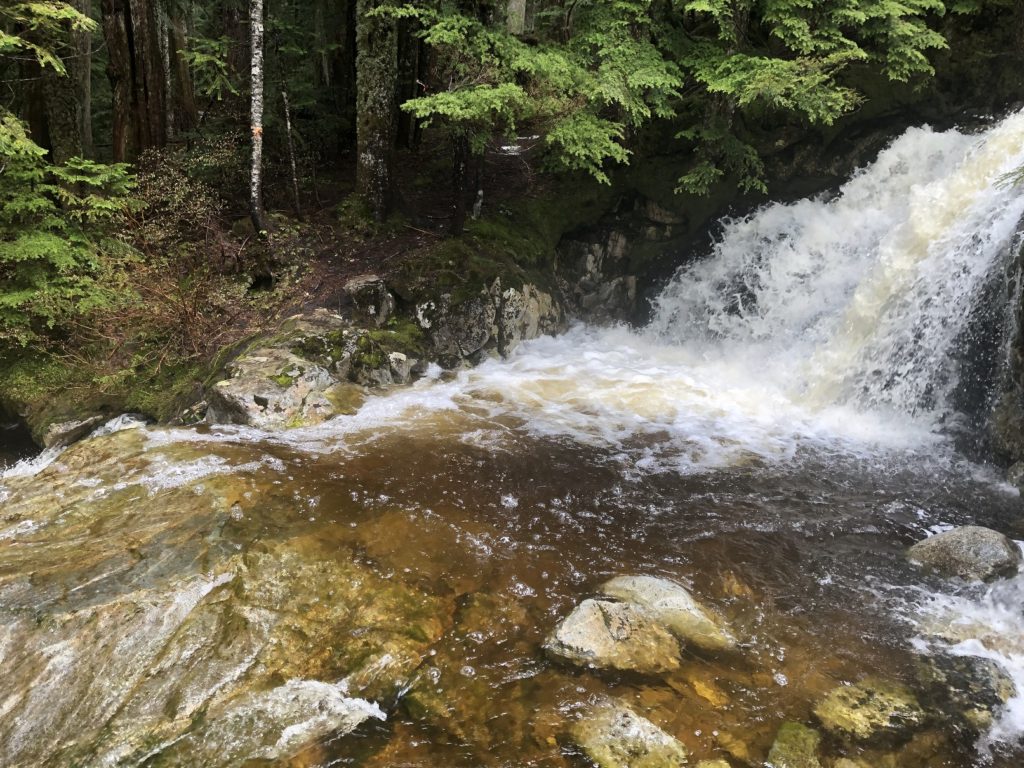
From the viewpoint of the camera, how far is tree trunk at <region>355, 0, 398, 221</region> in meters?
11.0

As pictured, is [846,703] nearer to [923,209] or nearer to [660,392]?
[660,392]

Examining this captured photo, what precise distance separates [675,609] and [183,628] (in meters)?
3.57

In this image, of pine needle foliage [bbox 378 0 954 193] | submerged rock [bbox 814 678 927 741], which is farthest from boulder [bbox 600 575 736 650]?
pine needle foliage [bbox 378 0 954 193]

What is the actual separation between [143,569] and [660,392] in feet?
24.9

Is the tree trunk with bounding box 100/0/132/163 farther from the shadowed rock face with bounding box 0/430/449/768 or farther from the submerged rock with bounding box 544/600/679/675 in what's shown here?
the submerged rock with bounding box 544/600/679/675

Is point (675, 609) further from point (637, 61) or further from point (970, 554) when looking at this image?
point (637, 61)

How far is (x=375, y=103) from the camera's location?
37.2 feet

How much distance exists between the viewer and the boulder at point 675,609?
15.6 feet

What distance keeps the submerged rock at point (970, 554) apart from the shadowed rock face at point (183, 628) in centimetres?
451

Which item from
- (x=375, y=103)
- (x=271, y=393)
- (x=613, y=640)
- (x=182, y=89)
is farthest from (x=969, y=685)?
(x=182, y=89)

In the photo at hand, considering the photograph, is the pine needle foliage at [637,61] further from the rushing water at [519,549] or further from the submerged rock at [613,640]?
the submerged rock at [613,640]

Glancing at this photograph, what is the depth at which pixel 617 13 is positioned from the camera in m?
10.5

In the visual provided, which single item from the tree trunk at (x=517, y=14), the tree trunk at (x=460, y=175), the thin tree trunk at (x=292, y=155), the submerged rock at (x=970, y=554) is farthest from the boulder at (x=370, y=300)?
the tree trunk at (x=517, y=14)

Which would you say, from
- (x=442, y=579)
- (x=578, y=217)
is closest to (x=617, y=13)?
(x=578, y=217)
